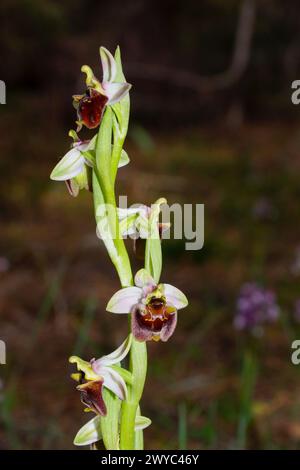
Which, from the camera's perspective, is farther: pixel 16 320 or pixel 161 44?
pixel 161 44

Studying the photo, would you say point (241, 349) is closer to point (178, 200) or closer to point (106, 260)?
point (106, 260)

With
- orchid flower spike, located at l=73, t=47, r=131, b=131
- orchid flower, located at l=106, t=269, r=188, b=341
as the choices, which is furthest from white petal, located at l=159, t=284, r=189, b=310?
orchid flower spike, located at l=73, t=47, r=131, b=131

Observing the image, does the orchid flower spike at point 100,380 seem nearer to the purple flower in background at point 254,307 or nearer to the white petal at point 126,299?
the white petal at point 126,299

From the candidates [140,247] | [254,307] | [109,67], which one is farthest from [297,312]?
[109,67]

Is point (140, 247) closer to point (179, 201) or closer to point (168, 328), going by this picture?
point (168, 328)

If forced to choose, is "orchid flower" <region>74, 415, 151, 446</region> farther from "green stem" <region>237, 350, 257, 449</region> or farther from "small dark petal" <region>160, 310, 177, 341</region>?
"green stem" <region>237, 350, 257, 449</region>

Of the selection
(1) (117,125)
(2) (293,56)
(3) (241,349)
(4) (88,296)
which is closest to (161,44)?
A: (2) (293,56)

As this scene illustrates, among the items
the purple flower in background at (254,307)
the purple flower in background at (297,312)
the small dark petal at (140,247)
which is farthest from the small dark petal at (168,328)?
the purple flower in background at (297,312)
